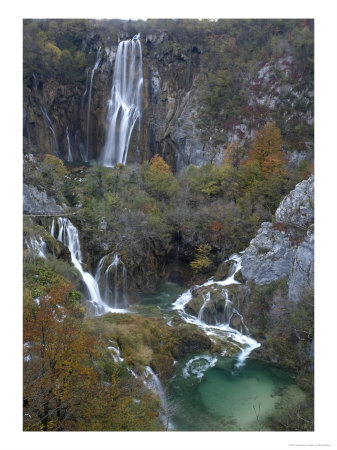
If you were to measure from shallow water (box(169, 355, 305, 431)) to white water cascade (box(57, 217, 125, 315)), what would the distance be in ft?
21.3

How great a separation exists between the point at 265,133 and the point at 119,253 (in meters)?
17.7

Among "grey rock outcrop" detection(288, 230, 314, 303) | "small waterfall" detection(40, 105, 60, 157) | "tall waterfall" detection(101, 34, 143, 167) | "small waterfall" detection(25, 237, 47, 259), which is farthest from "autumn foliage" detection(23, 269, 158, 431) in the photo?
"small waterfall" detection(40, 105, 60, 157)

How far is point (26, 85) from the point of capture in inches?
1578

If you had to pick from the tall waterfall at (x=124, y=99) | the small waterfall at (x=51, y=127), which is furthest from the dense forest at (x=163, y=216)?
the tall waterfall at (x=124, y=99)

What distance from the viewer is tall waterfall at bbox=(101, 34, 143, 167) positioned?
127ft

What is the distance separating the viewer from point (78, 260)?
21031 mm

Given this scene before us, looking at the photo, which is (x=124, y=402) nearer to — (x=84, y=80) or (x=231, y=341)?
(x=231, y=341)

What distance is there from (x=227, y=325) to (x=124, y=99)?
3070cm

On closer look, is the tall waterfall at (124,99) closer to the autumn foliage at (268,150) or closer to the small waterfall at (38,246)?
the autumn foliage at (268,150)

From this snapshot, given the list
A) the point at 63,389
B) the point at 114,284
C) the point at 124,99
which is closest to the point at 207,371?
the point at 63,389

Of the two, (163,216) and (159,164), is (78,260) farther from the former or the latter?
(159,164)

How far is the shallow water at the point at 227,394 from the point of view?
11.8 m

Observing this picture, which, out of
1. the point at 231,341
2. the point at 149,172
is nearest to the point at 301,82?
the point at 149,172

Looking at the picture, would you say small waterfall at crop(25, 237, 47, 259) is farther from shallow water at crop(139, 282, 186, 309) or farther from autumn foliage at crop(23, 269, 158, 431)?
shallow water at crop(139, 282, 186, 309)
